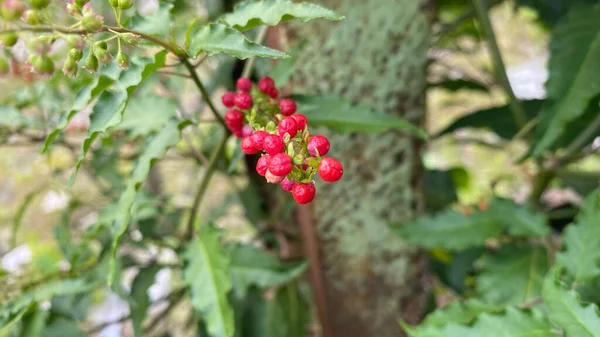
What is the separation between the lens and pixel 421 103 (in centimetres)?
96

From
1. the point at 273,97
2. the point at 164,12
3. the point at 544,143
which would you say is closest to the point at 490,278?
the point at 544,143

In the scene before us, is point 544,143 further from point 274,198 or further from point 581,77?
point 274,198

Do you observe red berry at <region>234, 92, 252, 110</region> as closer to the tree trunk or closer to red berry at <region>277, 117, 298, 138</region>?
red berry at <region>277, 117, 298, 138</region>

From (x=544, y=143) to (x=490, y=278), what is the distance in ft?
0.74

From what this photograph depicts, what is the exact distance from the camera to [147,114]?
76cm

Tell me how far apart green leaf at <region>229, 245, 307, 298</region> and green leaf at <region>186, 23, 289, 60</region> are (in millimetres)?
421

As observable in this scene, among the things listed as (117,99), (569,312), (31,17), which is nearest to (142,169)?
(117,99)

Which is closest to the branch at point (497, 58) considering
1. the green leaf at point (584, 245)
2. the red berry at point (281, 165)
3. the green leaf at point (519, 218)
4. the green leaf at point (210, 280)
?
the green leaf at point (519, 218)

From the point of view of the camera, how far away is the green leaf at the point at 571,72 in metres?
0.76

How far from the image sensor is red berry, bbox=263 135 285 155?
17.3 inches

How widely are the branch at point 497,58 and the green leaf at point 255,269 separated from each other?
485 millimetres


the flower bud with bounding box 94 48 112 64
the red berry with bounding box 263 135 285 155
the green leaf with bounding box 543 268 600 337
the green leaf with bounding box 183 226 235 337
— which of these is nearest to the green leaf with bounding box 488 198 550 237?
the green leaf with bounding box 543 268 600 337

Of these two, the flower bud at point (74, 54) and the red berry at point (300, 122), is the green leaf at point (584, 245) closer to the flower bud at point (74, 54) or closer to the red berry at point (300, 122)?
the red berry at point (300, 122)

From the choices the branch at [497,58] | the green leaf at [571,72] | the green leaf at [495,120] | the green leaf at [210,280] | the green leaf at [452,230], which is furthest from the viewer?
the green leaf at [495,120]
